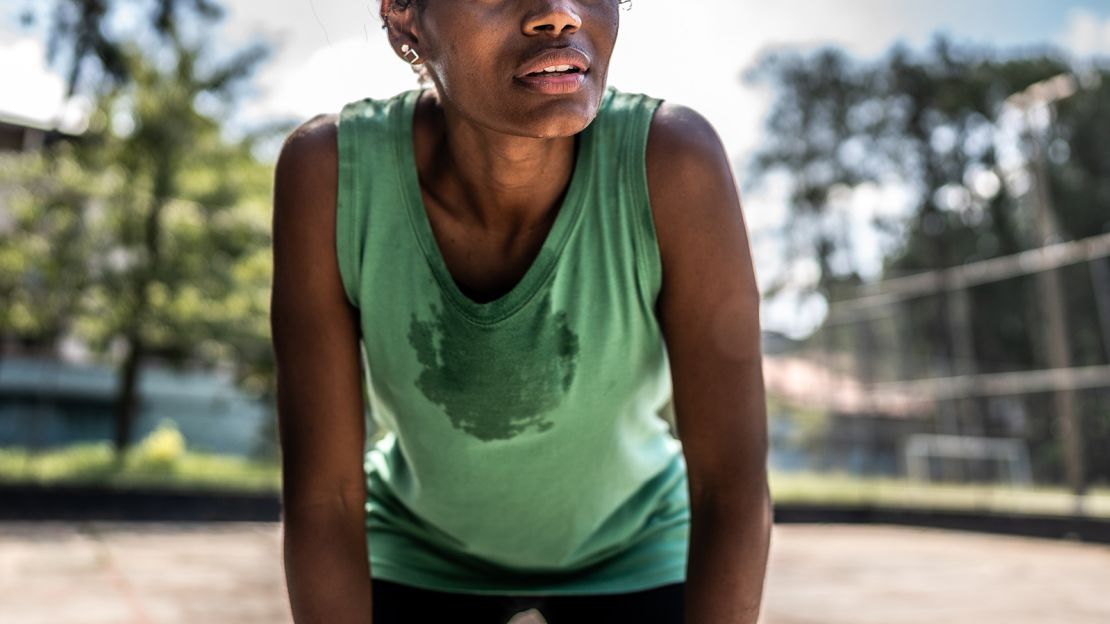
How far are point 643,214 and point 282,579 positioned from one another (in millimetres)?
4903

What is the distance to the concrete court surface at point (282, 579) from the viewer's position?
179 inches

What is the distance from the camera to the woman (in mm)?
1244

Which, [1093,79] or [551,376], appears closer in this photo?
[551,376]

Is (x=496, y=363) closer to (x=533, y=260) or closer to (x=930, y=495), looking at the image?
(x=533, y=260)

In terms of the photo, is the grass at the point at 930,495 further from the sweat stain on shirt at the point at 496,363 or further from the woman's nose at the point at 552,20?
the woman's nose at the point at 552,20

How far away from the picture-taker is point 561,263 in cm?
131

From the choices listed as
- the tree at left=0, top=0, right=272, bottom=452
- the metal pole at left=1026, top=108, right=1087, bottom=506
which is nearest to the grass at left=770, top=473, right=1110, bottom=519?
the metal pole at left=1026, top=108, right=1087, bottom=506

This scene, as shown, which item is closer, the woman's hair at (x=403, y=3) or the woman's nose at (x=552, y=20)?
the woman's nose at (x=552, y=20)

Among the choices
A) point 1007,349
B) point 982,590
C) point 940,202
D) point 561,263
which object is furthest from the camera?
point 940,202

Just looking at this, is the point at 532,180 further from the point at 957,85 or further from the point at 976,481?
the point at 957,85

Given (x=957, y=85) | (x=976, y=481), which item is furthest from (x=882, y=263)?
(x=976, y=481)

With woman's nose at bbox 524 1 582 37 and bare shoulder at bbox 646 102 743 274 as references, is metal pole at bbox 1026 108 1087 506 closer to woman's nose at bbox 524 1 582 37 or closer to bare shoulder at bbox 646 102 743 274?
bare shoulder at bbox 646 102 743 274

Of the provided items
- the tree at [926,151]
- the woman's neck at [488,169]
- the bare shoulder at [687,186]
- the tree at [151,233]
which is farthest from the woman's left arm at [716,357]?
the tree at [926,151]

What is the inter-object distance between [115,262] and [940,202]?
54.1 ft
